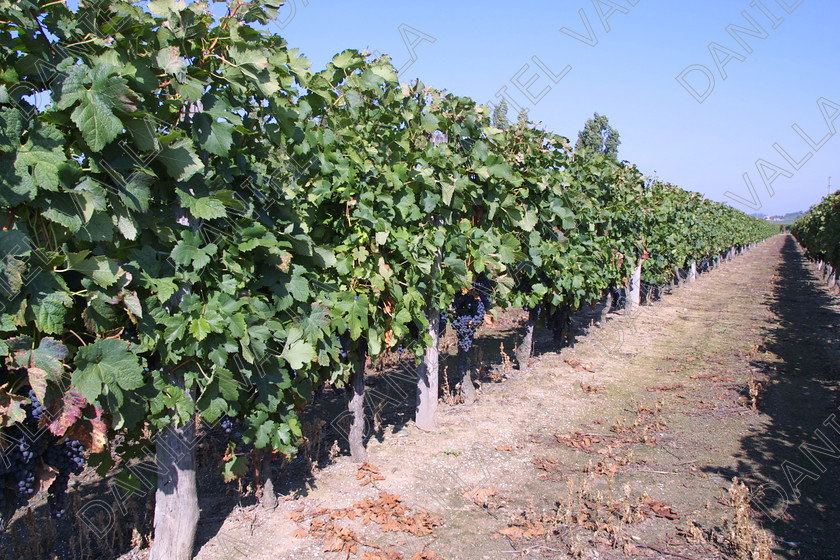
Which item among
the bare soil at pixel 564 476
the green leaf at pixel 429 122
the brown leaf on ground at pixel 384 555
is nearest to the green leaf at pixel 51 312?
the bare soil at pixel 564 476

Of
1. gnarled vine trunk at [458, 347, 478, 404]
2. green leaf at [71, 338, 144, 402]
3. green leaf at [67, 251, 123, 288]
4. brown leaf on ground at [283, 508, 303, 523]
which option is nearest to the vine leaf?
green leaf at [71, 338, 144, 402]

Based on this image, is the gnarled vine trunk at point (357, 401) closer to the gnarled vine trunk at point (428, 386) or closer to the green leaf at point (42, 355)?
the gnarled vine trunk at point (428, 386)

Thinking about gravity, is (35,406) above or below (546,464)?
above

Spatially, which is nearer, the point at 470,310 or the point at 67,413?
the point at 67,413

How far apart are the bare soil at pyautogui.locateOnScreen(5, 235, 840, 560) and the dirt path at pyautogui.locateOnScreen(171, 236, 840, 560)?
0.05ft

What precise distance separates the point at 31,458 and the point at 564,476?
3.75 meters

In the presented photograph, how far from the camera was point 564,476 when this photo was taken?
4.69 m

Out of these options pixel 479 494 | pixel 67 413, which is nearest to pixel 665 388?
pixel 479 494

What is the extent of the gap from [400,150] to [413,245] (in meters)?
0.81

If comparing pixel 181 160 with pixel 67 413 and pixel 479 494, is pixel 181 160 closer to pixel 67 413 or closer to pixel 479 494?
pixel 67 413

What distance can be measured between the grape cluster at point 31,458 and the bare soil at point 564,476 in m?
0.91

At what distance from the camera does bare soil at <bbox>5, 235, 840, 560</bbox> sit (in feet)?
12.0

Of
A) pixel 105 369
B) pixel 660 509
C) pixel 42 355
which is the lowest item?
pixel 660 509

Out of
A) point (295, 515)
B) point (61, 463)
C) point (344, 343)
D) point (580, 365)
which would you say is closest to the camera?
point (61, 463)
